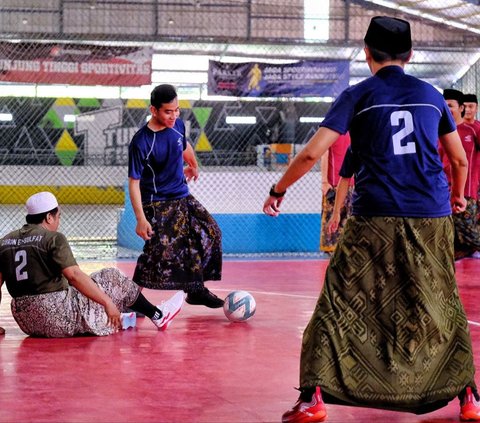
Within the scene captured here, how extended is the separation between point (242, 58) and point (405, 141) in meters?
17.5

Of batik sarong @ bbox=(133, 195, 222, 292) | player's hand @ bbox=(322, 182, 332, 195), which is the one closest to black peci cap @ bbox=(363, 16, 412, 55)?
batik sarong @ bbox=(133, 195, 222, 292)

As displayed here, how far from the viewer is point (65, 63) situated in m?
11.6

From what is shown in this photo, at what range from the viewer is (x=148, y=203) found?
261 inches

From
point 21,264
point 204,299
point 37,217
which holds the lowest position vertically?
point 204,299

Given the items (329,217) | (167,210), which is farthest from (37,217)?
(329,217)

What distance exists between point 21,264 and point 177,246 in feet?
4.07

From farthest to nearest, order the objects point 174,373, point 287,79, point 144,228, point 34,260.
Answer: point 287,79 → point 144,228 → point 34,260 → point 174,373

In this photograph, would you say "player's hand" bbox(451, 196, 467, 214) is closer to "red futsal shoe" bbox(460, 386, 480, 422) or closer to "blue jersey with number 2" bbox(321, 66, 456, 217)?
"blue jersey with number 2" bbox(321, 66, 456, 217)

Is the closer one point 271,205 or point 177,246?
point 271,205

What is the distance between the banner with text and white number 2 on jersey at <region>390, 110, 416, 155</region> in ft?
26.6

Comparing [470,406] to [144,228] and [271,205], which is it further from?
[144,228]

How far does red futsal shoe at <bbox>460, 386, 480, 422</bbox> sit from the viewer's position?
394 centimetres

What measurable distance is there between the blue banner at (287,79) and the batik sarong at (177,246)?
230 inches

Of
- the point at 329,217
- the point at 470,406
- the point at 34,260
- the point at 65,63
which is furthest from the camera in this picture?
the point at 65,63
